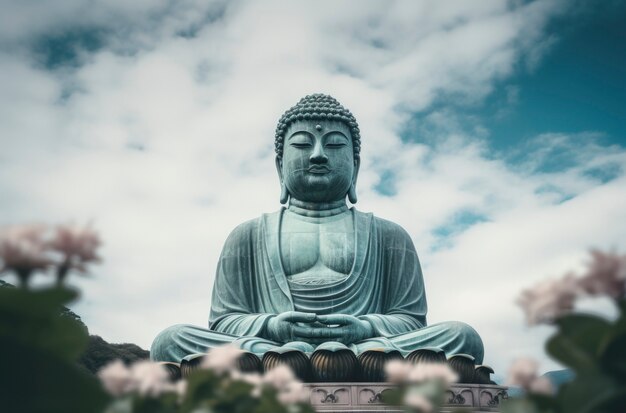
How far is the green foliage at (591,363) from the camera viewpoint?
4.81 feet

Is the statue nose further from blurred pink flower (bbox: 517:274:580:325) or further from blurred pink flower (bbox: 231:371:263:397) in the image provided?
blurred pink flower (bbox: 517:274:580:325)

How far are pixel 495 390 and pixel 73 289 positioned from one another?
5.84 meters

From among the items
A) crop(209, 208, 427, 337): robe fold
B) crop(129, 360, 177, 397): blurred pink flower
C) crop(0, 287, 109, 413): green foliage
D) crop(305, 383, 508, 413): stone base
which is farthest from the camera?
crop(209, 208, 427, 337): robe fold

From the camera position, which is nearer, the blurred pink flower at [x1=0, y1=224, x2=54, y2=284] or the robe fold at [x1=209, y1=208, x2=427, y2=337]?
the blurred pink flower at [x1=0, y1=224, x2=54, y2=284]

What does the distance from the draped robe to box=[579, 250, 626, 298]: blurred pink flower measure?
565cm

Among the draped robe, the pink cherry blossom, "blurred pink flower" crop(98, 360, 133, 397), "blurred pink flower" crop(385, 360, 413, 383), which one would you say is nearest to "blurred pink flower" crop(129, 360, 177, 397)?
"blurred pink flower" crop(98, 360, 133, 397)

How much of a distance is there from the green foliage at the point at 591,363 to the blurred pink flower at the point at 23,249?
108cm

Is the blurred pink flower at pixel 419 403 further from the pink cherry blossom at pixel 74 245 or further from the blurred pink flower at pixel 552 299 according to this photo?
the pink cherry blossom at pixel 74 245

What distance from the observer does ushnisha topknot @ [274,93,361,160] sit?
8.91 metres

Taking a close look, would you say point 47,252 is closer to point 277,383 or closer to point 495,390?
point 277,383

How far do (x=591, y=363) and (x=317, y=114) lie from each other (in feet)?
24.8

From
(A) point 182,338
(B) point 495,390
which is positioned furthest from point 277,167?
(B) point 495,390

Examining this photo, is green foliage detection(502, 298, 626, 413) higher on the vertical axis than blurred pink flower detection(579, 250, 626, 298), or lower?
lower

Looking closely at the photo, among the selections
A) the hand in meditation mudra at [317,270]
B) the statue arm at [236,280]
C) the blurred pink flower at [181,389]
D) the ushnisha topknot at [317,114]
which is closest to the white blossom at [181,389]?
the blurred pink flower at [181,389]
